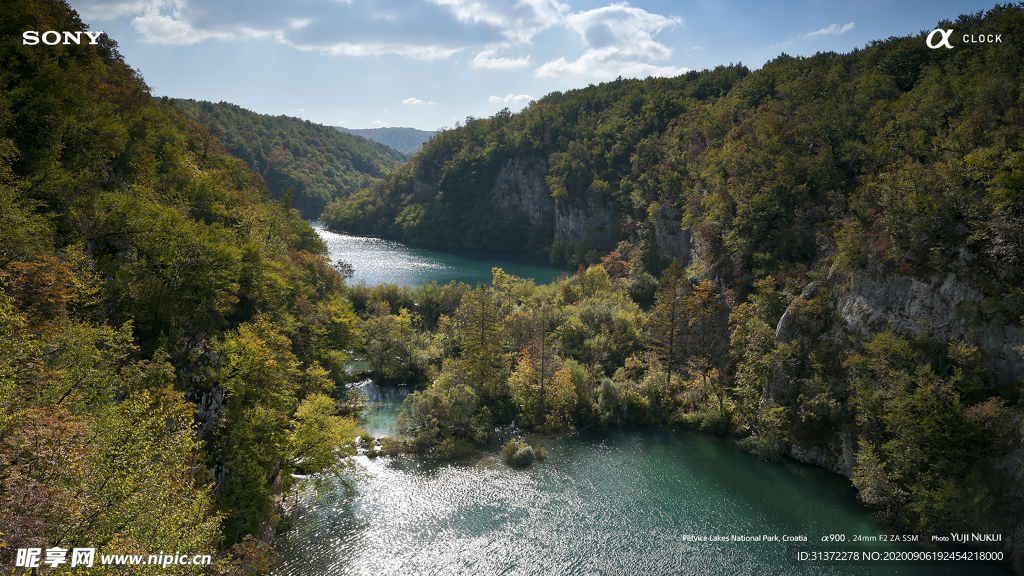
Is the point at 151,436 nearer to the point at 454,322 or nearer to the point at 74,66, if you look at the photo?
the point at 74,66

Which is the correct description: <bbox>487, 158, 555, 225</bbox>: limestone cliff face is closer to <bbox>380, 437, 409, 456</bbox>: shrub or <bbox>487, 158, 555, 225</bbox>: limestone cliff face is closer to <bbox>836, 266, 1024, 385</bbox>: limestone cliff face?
<bbox>380, 437, 409, 456</bbox>: shrub

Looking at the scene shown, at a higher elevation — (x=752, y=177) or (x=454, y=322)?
(x=752, y=177)

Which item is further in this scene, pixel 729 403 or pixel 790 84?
pixel 790 84

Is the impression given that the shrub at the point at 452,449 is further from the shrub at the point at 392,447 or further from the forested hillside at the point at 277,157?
the forested hillside at the point at 277,157

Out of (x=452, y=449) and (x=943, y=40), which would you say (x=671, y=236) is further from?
(x=452, y=449)

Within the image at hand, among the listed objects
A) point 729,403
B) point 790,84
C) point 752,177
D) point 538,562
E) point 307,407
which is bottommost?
point 538,562

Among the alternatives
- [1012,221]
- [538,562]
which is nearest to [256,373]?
[538,562]

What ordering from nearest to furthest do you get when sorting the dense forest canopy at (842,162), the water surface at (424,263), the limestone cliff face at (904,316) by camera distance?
the limestone cliff face at (904,316) → the dense forest canopy at (842,162) → the water surface at (424,263)

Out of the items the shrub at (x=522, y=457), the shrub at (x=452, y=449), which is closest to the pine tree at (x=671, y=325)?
the shrub at (x=522, y=457)
